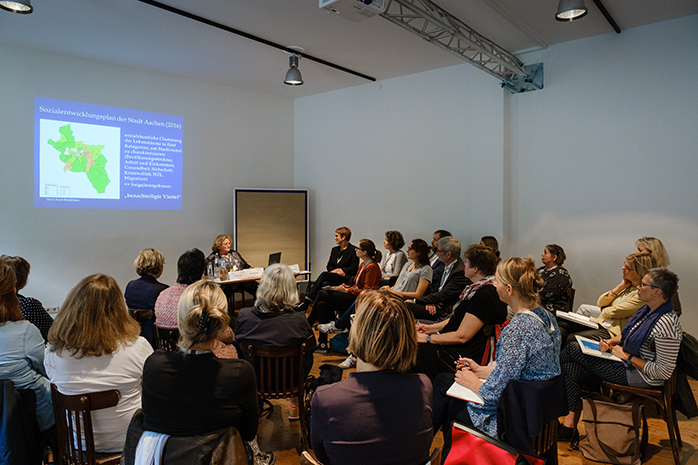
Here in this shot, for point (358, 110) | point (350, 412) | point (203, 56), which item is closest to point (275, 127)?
point (358, 110)

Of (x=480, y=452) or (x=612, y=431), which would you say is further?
(x=612, y=431)

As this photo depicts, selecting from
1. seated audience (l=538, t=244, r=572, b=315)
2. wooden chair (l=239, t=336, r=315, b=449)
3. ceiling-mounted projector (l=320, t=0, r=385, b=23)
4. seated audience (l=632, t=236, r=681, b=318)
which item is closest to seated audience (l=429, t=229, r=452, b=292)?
seated audience (l=538, t=244, r=572, b=315)

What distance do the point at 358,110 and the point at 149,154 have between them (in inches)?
127

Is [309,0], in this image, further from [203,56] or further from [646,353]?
[646,353]

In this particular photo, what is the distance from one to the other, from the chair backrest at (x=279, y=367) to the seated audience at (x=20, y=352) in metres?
1.02

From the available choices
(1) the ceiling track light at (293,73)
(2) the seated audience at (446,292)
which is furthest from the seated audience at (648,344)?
(1) the ceiling track light at (293,73)

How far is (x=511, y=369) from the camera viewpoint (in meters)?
2.01

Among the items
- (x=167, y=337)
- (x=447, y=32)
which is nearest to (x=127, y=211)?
(x=167, y=337)

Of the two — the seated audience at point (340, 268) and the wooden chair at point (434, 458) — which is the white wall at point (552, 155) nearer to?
the seated audience at point (340, 268)

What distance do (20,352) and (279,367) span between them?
1348mm

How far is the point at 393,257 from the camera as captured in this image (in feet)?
19.4

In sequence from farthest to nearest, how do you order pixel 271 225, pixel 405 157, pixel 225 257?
pixel 271 225
pixel 405 157
pixel 225 257

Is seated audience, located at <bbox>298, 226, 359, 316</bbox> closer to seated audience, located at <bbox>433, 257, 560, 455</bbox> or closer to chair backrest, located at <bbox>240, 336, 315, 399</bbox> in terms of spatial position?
chair backrest, located at <bbox>240, 336, 315, 399</bbox>

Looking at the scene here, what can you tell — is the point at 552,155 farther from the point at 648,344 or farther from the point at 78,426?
the point at 78,426
